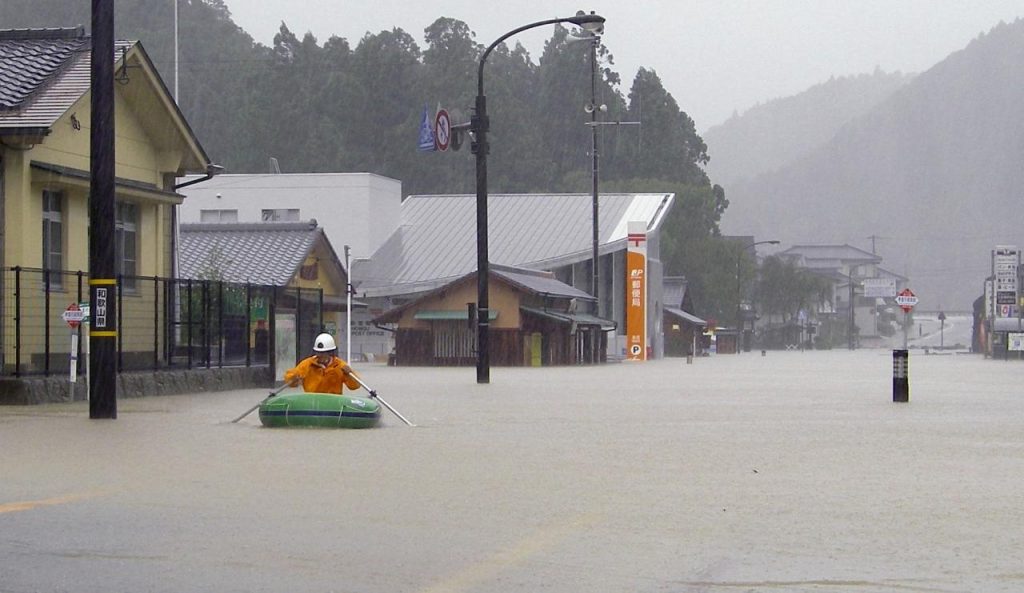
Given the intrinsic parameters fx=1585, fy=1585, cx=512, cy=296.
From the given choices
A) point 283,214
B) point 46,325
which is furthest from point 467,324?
point 46,325

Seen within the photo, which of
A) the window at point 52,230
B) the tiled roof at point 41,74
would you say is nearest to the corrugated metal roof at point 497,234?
the tiled roof at point 41,74

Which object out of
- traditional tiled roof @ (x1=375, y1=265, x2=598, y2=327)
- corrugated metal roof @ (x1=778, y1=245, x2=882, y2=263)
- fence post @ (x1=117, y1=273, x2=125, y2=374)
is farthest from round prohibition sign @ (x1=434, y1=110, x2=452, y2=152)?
corrugated metal roof @ (x1=778, y1=245, x2=882, y2=263)

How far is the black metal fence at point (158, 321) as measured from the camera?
24438 millimetres

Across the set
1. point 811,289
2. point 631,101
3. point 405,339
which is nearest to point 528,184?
point 631,101

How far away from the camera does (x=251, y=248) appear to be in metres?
64.1

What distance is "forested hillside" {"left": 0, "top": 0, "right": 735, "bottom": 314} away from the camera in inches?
4601

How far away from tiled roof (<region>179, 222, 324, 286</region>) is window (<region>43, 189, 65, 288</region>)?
3005 cm

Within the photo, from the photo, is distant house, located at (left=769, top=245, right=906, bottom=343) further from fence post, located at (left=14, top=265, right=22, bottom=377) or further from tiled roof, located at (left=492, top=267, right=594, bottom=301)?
fence post, located at (left=14, top=265, right=22, bottom=377)

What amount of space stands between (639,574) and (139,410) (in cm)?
1570

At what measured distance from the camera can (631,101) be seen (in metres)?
132

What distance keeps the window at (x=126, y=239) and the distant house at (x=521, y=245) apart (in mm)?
46888

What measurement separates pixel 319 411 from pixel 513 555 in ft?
32.9

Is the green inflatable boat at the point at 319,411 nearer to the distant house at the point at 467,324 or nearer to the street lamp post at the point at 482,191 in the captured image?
the street lamp post at the point at 482,191

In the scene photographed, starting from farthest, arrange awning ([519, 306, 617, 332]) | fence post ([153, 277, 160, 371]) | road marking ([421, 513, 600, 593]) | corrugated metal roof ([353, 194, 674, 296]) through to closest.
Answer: corrugated metal roof ([353, 194, 674, 296])
awning ([519, 306, 617, 332])
fence post ([153, 277, 160, 371])
road marking ([421, 513, 600, 593])
